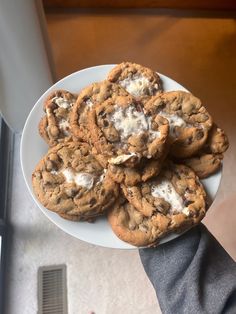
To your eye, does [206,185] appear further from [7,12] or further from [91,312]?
[91,312]

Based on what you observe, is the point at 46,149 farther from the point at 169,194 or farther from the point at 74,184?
the point at 169,194

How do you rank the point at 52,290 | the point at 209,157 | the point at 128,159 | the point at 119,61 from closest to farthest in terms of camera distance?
the point at 128,159, the point at 209,157, the point at 52,290, the point at 119,61

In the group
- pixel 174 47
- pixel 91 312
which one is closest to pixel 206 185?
pixel 91 312

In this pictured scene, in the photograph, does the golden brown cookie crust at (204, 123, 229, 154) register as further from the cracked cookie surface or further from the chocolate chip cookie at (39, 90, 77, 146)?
the chocolate chip cookie at (39, 90, 77, 146)

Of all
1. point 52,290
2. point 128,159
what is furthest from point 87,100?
point 52,290

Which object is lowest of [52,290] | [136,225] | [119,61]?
[52,290]

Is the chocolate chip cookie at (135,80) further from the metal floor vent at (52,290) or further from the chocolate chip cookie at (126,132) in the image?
the metal floor vent at (52,290)
